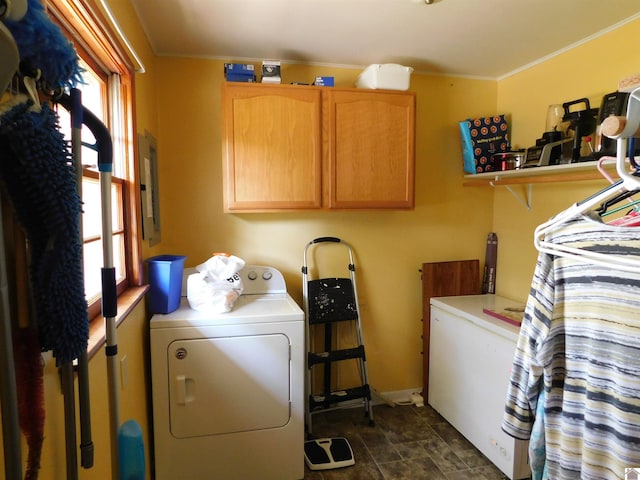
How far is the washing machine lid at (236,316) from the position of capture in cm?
185

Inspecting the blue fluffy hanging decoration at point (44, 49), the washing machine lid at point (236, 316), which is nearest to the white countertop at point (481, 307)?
the washing machine lid at point (236, 316)

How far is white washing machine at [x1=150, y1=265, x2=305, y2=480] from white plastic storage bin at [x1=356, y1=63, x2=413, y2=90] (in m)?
1.47

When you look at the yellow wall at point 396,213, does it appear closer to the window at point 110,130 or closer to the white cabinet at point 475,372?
the window at point 110,130

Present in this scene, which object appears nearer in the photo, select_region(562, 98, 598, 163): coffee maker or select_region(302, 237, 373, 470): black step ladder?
select_region(562, 98, 598, 163): coffee maker

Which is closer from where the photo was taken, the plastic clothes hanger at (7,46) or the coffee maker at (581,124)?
the plastic clothes hanger at (7,46)

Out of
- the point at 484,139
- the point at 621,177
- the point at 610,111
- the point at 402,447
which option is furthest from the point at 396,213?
the point at 621,177

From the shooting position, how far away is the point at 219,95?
242 centimetres

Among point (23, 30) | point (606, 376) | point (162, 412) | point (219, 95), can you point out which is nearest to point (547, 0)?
point (606, 376)

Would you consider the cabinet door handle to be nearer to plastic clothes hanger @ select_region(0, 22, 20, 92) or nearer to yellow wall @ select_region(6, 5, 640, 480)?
yellow wall @ select_region(6, 5, 640, 480)

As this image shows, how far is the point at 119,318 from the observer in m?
1.34

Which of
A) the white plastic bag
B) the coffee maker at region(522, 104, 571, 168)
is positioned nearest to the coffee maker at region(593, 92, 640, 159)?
the coffee maker at region(522, 104, 571, 168)

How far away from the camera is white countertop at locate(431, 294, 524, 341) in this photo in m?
1.99

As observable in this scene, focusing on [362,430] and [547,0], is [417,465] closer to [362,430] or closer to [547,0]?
[362,430]

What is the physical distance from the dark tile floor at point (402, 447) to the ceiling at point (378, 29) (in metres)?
2.42
